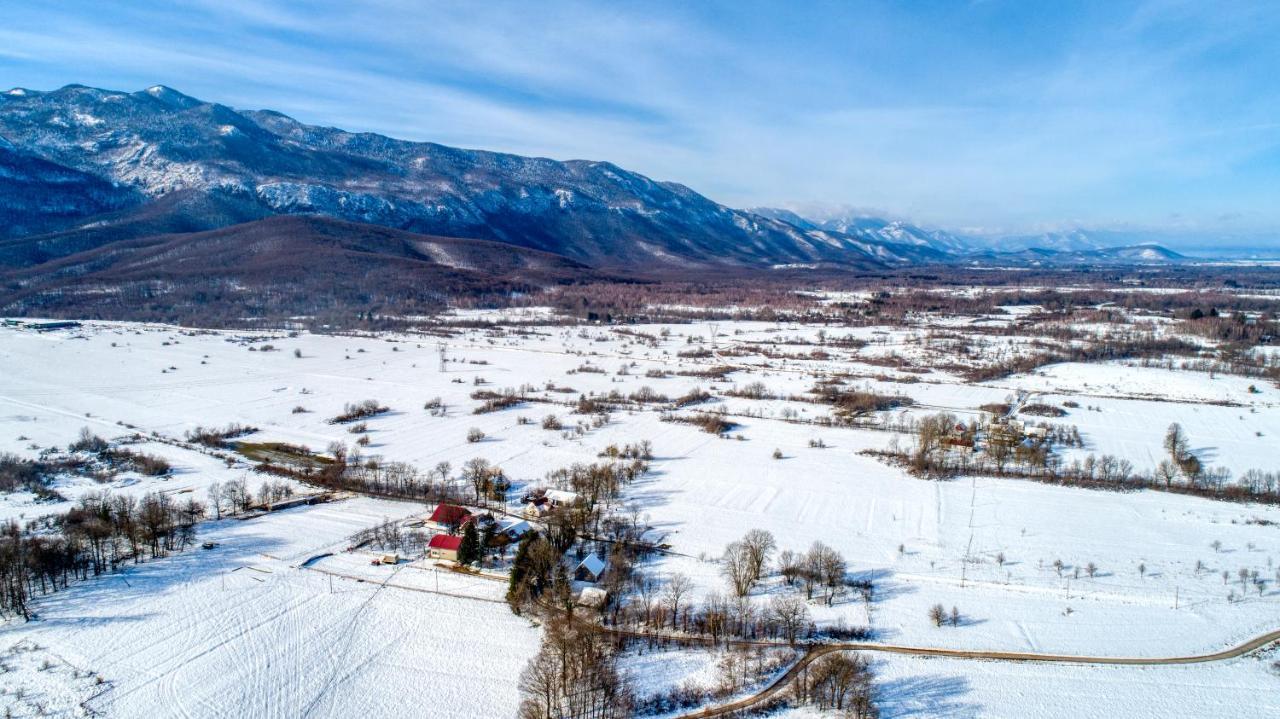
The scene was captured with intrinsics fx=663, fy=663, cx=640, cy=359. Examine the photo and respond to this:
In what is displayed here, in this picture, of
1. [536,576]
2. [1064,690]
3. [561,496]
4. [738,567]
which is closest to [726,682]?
[738,567]

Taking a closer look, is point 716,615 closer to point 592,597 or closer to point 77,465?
point 592,597

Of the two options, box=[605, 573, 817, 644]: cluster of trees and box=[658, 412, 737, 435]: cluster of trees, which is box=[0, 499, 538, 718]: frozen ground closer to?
box=[605, 573, 817, 644]: cluster of trees

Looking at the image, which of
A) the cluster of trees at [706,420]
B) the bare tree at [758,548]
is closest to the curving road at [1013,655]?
the bare tree at [758,548]

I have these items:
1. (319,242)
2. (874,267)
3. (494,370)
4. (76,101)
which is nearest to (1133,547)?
(494,370)

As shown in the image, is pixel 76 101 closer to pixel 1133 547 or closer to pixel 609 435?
pixel 609 435

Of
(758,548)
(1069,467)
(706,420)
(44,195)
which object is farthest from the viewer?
(44,195)

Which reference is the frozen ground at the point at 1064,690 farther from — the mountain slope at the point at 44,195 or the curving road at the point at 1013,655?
the mountain slope at the point at 44,195
